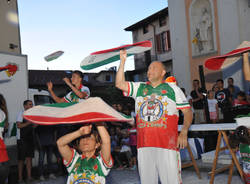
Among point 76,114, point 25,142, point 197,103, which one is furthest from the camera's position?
point 197,103

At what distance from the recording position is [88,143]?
278 centimetres

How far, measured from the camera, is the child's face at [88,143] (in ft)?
9.13

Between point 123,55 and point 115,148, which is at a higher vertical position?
point 123,55

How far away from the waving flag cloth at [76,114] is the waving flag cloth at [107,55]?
1.48 meters

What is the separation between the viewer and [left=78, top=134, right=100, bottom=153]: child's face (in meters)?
2.78

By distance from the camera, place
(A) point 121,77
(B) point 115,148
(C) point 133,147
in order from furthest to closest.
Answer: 1. (B) point 115,148
2. (C) point 133,147
3. (A) point 121,77

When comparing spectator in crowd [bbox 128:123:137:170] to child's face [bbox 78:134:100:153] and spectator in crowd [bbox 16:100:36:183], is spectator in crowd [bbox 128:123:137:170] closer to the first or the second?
spectator in crowd [bbox 16:100:36:183]

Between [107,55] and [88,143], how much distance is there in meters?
1.52

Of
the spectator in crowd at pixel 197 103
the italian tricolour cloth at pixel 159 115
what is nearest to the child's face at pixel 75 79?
the italian tricolour cloth at pixel 159 115

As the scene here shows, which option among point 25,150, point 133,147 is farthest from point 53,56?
point 133,147

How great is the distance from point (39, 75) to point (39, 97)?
39.1 m

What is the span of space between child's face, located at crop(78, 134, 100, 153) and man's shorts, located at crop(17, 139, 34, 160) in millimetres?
4592

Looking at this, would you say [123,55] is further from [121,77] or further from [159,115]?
[159,115]

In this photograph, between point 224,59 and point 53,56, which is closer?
point 224,59
